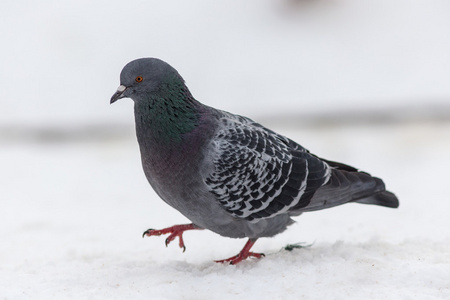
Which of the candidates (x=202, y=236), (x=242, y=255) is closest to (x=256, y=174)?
(x=242, y=255)

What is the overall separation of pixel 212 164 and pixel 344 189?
121 cm

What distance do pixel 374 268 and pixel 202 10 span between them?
9.64 meters

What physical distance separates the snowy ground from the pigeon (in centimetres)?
38

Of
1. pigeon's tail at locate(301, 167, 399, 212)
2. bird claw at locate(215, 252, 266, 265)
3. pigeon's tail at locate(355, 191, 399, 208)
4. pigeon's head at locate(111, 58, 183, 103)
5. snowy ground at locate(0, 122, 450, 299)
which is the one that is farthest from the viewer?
pigeon's tail at locate(355, 191, 399, 208)

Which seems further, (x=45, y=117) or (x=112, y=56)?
(x=112, y=56)

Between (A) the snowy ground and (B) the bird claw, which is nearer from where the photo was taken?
(A) the snowy ground

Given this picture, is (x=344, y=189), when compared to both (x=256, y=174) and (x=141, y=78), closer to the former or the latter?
(x=256, y=174)

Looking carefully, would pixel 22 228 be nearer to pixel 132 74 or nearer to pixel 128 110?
pixel 132 74

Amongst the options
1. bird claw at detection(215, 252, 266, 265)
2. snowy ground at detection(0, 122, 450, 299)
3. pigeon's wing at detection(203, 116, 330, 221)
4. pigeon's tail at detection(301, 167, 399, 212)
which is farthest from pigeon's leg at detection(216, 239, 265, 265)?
pigeon's tail at detection(301, 167, 399, 212)

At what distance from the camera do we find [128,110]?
11812mm

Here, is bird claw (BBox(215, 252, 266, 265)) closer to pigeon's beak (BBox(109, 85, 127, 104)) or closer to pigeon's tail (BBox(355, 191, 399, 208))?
pigeon's tail (BBox(355, 191, 399, 208))

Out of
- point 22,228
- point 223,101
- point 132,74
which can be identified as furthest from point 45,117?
point 132,74

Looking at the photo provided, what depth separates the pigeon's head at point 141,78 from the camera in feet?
14.7

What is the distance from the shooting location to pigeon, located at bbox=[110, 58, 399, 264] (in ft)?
14.8
